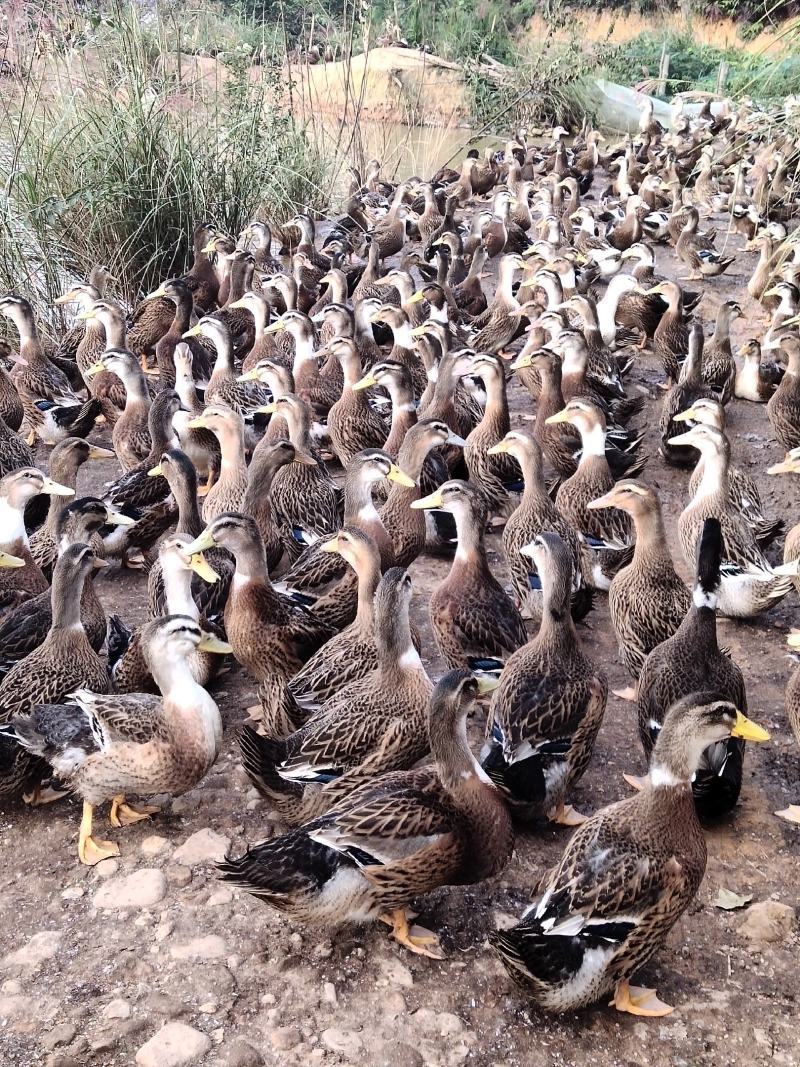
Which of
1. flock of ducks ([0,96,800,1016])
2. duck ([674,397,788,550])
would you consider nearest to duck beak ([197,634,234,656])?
flock of ducks ([0,96,800,1016])

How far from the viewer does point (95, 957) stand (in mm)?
3127

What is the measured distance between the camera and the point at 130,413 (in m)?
6.42

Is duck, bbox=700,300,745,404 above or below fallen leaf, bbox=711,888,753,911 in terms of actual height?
above

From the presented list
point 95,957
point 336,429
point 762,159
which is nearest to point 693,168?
point 762,159

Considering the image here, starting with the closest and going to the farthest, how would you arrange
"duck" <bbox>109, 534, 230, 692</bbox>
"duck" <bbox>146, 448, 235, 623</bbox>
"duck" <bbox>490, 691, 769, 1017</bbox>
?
1. "duck" <bbox>490, 691, 769, 1017</bbox>
2. "duck" <bbox>109, 534, 230, 692</bbox>
3. "duck" <bbox>146, 448, 235, 623</bbox>

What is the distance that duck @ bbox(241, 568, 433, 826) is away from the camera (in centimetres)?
347

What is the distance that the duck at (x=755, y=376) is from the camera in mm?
7723

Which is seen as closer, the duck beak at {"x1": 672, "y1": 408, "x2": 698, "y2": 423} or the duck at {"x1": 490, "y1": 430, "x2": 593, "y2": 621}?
the duck at {"x1": 490, "y1": 430, "x2": 593, "y2": 621}

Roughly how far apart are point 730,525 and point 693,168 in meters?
13.1

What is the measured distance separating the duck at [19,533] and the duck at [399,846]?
2.26 meters

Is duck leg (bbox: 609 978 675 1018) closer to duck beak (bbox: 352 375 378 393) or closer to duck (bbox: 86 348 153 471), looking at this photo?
duck beak (bbox: 352 375 378 393)

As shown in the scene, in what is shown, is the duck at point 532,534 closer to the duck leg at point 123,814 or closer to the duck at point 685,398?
the duck at point 685,398

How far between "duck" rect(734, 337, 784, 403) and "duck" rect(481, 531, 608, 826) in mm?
4501

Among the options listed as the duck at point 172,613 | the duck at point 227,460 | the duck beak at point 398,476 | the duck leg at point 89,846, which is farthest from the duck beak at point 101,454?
the duck leg at point 89,846
